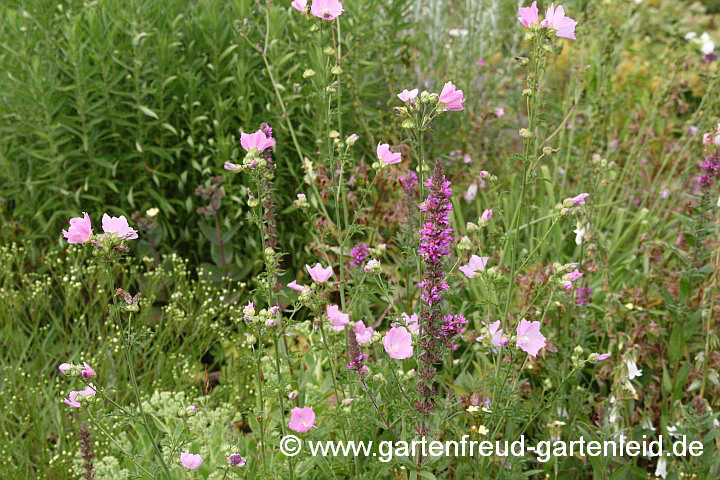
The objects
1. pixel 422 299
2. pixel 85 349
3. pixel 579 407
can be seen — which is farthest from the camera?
pixel 85 349

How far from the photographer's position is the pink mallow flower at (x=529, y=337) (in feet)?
5.58

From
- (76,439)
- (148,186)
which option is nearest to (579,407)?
(76,439)

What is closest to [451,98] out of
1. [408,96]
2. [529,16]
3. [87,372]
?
[408,96]

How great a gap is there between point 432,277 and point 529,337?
0.29 metres

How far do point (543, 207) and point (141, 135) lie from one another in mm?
1834

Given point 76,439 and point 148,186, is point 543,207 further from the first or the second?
point 76,439

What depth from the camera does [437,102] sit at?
5.48ft

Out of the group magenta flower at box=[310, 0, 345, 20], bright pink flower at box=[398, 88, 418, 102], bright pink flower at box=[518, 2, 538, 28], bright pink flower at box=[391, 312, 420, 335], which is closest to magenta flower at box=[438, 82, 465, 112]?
bright pink flower at box=[398, 88, 418, 102]

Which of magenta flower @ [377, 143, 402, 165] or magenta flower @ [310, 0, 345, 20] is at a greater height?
magenta flower @ [310, 0, 345, 20]

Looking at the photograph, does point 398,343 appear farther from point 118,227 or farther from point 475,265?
point 118,227

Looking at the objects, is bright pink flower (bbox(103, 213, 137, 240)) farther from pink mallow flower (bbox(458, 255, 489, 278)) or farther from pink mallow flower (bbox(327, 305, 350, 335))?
pink mallow flower (bbox(458, 255, 489, 278))

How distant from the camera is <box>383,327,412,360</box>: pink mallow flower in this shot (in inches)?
68.4

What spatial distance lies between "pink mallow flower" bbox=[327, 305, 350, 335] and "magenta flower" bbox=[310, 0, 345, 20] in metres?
0.75

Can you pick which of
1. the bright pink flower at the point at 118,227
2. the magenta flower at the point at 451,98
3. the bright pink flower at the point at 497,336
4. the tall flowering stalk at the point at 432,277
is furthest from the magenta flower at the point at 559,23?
the bright pink flower at the point at 118,227
